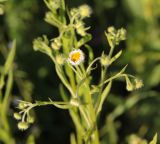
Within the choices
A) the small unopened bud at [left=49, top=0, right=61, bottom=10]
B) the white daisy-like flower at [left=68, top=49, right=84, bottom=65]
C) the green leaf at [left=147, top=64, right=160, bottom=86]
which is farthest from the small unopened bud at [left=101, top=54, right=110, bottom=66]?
the green leaf at [left=147, top=64, right=160, bottom=86]

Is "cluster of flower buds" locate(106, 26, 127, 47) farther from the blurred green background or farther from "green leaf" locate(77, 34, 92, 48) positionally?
the blurred green background

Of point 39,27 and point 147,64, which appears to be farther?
point 39,27

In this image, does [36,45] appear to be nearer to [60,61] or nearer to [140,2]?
[60,61]

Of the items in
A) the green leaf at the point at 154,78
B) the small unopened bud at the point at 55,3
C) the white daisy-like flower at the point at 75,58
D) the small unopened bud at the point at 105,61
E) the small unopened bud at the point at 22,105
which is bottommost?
the green leaf at the point at 154,78

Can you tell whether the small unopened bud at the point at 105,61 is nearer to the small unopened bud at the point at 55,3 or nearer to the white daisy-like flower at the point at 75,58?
the white daisy-like flower at the point at 75,58

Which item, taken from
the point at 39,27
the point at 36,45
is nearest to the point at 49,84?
the point at 39,27

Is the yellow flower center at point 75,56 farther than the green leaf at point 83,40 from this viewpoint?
No

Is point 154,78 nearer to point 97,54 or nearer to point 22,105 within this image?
point 97,54

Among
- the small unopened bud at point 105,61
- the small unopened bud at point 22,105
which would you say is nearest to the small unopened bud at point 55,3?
the small unopened bud at point 105,61

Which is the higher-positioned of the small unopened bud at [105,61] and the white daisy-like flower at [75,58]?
the white daisy-like flower at [75,58]
